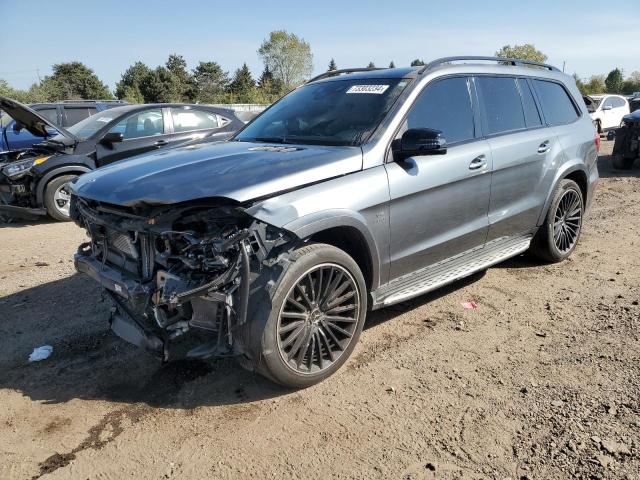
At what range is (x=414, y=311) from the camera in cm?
435

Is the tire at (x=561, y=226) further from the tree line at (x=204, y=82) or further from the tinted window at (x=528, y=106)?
the tree line at (x=204, y=82)

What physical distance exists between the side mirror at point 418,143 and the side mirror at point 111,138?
585 cm

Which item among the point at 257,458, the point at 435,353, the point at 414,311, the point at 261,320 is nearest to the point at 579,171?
the point at 414,311

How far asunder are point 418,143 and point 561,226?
2742 millimetres

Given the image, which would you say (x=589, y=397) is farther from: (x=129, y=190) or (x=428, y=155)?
(x=129, y=190)

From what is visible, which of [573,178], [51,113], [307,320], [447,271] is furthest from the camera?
→ [51,113]

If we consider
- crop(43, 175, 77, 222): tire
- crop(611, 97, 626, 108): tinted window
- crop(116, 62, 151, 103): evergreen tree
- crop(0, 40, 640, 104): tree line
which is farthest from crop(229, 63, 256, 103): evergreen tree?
crop(43, 175, 77, 222): tire

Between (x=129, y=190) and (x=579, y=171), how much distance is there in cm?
458

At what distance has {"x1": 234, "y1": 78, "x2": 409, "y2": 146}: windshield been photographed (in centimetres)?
368

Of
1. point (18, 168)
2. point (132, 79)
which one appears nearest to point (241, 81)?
point (132, 79)

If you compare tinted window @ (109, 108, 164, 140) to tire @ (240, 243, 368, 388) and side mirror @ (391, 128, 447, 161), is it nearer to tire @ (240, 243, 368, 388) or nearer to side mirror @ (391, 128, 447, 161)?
side mirror @ (391, 128, 447, 161)

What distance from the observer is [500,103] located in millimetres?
4551

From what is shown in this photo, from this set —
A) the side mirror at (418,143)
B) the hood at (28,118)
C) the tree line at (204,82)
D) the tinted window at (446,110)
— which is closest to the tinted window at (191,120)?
the hood at (28,118)

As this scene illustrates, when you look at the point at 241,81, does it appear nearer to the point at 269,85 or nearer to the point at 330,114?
the point at 269,85
